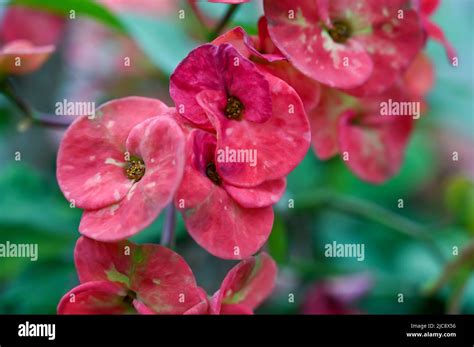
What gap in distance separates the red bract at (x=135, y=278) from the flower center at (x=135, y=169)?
0.16ft

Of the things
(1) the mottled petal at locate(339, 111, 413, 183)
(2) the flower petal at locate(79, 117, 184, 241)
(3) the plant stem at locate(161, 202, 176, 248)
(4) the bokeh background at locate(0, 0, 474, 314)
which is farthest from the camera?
(4) the bokeh background at locate(0, 0, 474, 314)

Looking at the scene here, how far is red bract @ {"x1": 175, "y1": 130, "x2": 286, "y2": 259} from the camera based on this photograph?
53 cm

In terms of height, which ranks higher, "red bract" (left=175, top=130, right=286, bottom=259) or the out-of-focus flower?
"red bract" (left=175, top=130, right=286, bottom=259)

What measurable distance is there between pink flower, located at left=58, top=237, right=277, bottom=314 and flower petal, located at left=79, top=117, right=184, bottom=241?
0.09 feet

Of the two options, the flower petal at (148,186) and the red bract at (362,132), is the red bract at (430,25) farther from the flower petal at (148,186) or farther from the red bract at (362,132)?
the flower petal at (148,186)

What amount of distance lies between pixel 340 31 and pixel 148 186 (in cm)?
23

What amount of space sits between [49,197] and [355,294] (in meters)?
0.40

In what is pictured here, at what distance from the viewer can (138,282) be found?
560mm

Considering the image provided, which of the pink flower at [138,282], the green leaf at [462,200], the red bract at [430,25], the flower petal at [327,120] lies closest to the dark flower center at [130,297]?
the pink flower at [138,282]

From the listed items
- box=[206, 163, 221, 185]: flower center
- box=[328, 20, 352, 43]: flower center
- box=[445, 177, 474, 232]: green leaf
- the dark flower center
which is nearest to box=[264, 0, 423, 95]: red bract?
box=[328, 20, 352, 43]: flower center

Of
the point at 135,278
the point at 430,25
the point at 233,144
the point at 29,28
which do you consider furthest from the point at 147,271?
the point at 29,28

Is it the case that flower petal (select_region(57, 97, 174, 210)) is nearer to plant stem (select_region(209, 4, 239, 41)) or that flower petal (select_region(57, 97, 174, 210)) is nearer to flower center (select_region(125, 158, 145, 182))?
flower center (select_region(125, 158, 145, 182))

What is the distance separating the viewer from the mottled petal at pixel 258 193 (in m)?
0.54

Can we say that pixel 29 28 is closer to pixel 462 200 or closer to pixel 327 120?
pixel 327 120
